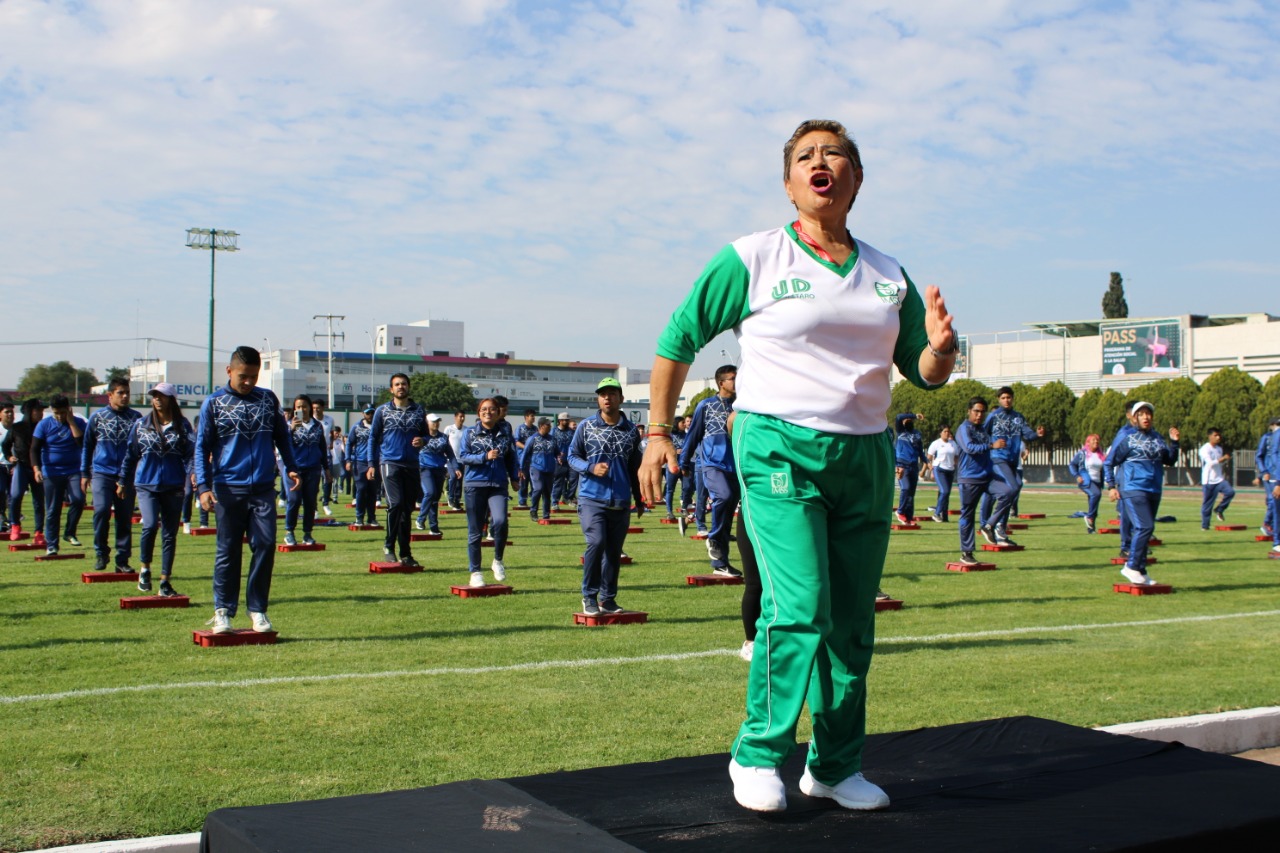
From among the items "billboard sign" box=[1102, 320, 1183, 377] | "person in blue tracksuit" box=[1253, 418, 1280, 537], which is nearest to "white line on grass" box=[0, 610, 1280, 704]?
"person in blue tracksuit" box=[1253, 418, 1280, 537]

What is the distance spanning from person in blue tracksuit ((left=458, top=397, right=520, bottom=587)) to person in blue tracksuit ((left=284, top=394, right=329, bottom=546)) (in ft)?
15.0

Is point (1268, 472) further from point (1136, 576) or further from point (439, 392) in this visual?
point (439, 392)

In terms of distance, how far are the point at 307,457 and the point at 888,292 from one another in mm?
13667

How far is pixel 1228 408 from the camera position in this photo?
50.4 metres

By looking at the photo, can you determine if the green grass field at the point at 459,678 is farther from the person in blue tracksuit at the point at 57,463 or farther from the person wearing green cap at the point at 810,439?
the person in blue tracksuit at the point at 57,463

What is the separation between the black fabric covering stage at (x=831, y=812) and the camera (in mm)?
3576

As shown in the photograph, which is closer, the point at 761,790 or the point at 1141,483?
the point at 761,790

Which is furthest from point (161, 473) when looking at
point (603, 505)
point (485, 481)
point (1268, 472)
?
point (1268, 472)

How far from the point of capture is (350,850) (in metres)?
3.42

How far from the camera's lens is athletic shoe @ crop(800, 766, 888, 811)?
4.08 metres

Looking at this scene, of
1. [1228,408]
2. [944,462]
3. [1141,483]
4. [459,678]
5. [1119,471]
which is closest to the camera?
[459,678]

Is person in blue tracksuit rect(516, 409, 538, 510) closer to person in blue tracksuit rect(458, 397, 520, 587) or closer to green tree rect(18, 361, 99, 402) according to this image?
person in blue tracksuit rect(458, 397, 520, 587)

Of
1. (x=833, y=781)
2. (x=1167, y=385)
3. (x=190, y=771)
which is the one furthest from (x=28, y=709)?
(x=1167, y=385)

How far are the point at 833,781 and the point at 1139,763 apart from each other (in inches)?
55.5
